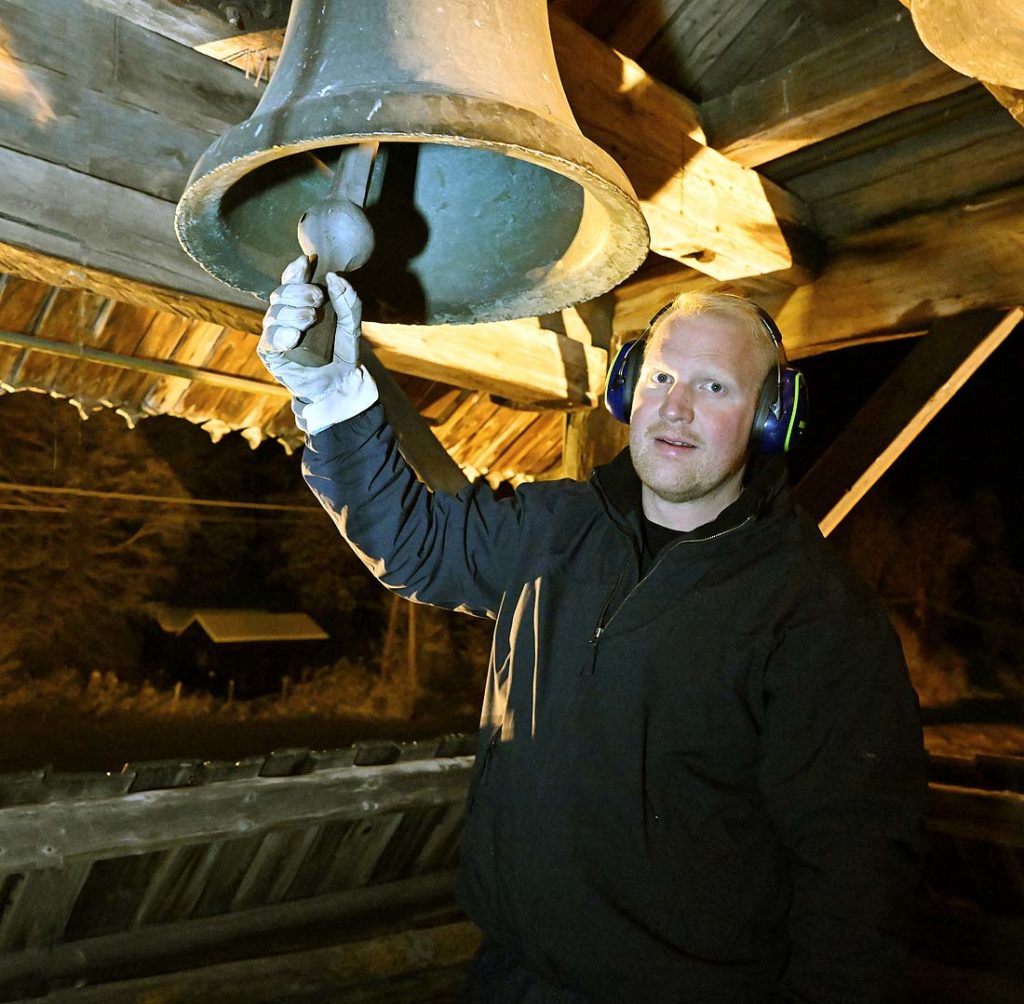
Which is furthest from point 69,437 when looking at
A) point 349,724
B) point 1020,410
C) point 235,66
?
point 1020,410

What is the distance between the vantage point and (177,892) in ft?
12.2

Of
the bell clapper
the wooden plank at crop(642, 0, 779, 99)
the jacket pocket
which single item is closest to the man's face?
the jacket pocket

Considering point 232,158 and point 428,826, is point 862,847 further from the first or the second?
point 428,826

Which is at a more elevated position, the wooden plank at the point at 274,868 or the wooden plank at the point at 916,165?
the wooden plank at the point at 916,165

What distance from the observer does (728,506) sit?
5.86 ft

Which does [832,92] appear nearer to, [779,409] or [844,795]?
[779,409]

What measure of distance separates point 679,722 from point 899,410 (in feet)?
6.83

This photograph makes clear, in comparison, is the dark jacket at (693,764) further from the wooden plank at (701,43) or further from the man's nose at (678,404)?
the wooden plank at (701,43)

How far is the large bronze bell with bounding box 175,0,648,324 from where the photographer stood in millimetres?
1071

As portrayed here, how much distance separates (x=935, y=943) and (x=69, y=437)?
14812mm

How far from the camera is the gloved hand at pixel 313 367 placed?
108cm

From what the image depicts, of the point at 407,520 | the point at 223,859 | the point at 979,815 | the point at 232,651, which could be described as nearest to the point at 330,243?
the point at 407,520

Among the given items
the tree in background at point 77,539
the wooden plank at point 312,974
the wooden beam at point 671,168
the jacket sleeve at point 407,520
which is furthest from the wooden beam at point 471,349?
the tree in background at point 77,539

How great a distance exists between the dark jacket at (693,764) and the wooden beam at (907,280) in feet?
5.73
